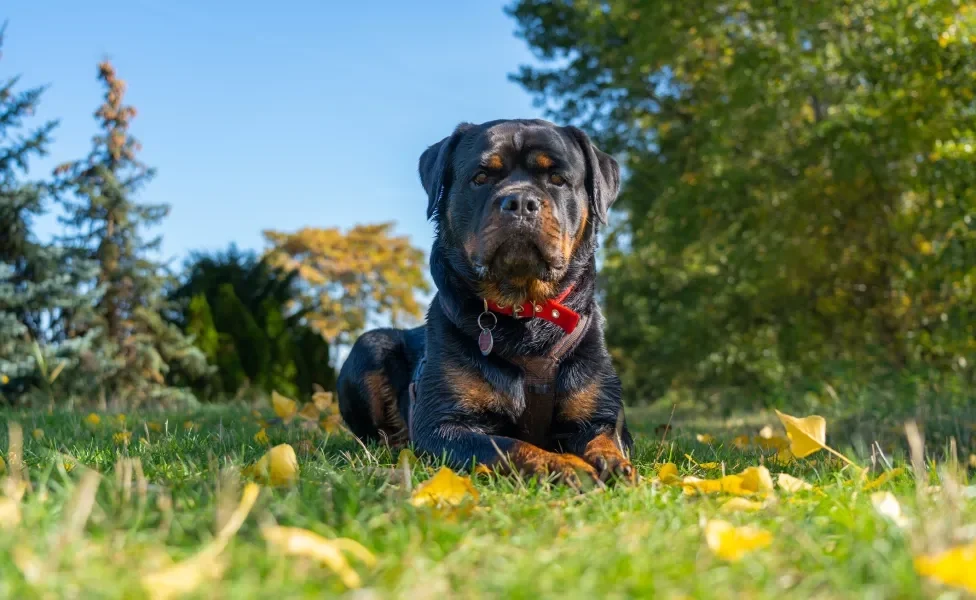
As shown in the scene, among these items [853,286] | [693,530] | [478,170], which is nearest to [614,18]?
[853,286]

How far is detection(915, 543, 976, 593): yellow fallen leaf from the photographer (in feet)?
4.56

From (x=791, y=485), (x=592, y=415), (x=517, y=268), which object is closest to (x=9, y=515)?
(x=791, y=485)

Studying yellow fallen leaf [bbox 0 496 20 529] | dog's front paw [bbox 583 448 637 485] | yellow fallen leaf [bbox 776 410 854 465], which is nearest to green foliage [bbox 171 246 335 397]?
dog's front paw [bbox 583 448 637 485]

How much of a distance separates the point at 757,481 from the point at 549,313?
5.01ft

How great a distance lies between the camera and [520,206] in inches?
145

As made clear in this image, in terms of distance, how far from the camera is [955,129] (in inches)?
377

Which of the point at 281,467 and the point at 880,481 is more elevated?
the point at 281,467

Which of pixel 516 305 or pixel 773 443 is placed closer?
pixel 516 305

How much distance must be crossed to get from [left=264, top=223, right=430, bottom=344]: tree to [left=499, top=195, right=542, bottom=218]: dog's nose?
135ft

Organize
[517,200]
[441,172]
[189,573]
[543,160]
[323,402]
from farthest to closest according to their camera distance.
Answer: [323,402] → [441,172] → [543,160] → [517,200] → [189,573]

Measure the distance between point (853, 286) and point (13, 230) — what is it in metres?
12.3

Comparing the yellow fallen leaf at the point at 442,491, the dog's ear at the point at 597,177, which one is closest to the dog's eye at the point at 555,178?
the dog's ear at the point at 597,177

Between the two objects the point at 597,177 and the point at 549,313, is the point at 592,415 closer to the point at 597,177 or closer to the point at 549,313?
the point at 549,313

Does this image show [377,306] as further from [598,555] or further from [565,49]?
[598,555]
